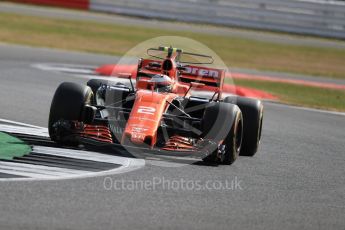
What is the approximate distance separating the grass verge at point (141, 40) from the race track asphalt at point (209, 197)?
12.7 metres

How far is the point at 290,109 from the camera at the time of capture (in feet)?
53.8

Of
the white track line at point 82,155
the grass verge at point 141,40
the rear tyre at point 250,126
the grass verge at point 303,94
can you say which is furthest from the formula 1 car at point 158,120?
the grass verge at point 141,40

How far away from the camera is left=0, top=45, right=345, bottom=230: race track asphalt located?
6797 millimetres

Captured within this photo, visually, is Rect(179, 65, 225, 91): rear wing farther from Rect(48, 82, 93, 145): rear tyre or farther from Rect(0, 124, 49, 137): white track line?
Rect(0, 124, 49, 137): white track line

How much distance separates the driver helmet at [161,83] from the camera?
411 inches

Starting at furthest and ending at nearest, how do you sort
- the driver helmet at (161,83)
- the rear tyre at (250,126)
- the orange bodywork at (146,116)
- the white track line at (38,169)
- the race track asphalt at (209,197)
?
1. the rear tyre at (250,126)
2. the driver helmet at (161,83)
3. the orange bodywork at (146,116)
4. the white track line at (38,169)
5. the race track asphalt at (209,197)

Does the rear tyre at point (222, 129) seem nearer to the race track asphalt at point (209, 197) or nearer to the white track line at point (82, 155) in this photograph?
the race track asphalt at point (209, 197)

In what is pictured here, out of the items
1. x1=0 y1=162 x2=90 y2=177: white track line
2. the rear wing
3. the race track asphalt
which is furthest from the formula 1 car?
x1=0 y1=162 x2=90 y2=177: white track line

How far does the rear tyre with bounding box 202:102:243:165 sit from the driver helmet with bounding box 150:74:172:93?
846 millimetres

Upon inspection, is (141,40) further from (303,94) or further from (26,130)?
(26,130)

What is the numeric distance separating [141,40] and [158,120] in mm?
17652

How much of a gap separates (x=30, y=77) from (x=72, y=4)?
17118 millimetres

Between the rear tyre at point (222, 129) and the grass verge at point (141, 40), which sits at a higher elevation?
the rear tyre at point (222, 129)

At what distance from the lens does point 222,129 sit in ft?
31.8
